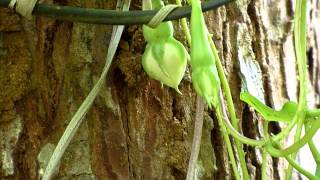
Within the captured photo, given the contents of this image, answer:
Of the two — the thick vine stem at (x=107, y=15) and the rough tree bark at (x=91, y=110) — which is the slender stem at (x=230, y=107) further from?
the thick vine stem at (x=107, y=15)

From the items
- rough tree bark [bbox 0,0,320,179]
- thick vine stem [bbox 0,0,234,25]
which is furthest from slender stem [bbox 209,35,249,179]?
thick vine stem [bbox 0,0,234,25]

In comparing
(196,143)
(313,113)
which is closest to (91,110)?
(196,143)

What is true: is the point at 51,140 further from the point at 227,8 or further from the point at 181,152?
the point at 227,8

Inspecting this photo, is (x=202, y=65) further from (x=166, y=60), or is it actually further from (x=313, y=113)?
(x=313, y=113)

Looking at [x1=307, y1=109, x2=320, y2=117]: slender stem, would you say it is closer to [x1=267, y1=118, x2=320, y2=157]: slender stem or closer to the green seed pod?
[x1=267, y1=118, x2=320, y2=157]: slender stem

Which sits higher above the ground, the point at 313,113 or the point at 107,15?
the point at 107,15

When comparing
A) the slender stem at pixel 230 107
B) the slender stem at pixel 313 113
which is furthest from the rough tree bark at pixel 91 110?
the slender stem at pixel 313 113
